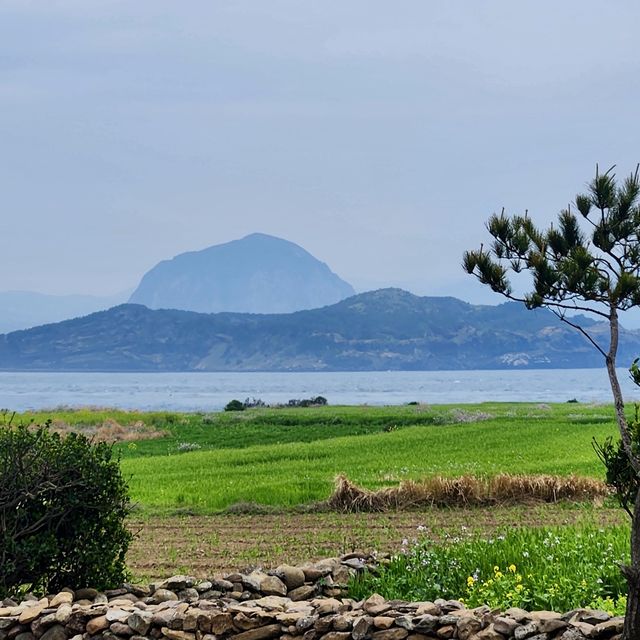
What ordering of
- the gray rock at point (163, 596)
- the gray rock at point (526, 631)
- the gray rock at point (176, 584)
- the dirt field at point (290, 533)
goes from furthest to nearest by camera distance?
the dirt field at point (290, 533), the gray rock at point (176, 584), the gray rock at point (163, 596), the gray rock at point (526, 631)

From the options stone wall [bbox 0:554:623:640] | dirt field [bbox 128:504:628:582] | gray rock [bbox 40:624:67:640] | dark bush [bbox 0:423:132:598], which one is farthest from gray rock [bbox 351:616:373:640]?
dirt field [bbox 128:504:628:582]

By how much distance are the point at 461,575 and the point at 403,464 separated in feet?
48.2

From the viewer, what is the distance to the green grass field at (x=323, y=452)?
2002 cm

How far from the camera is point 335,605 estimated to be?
26.7ft

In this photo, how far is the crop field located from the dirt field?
3 centimetres

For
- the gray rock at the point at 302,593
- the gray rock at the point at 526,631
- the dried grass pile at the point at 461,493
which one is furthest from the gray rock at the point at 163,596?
the dried grass pile at the point at 461,493

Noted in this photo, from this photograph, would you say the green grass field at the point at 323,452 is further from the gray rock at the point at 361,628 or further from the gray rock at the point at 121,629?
the gray rock at the point at 361,628

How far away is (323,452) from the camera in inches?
1126

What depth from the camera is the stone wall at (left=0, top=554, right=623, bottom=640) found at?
716 centimetres

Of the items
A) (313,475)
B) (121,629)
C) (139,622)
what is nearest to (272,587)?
(139,622)

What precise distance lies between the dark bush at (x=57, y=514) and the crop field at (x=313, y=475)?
80.7 inches

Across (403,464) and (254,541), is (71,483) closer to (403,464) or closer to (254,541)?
(254,541)

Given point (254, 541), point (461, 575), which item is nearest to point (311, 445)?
point (254, 541)

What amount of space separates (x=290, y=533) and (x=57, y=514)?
567 cm
